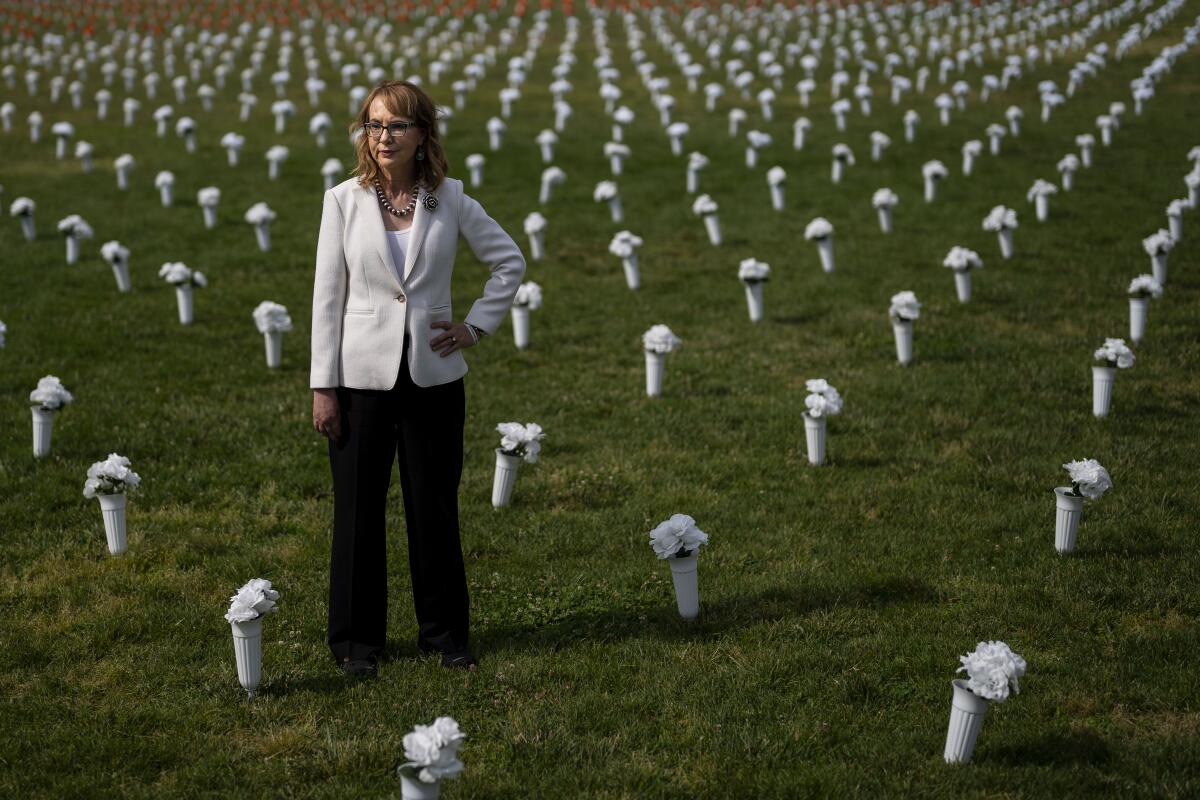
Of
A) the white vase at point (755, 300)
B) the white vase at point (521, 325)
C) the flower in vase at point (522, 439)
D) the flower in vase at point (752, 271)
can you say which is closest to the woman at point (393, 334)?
the flower in vase at point (522, 439)

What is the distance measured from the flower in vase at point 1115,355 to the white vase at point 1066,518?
2794 mm

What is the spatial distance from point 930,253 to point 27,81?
89.8 feet

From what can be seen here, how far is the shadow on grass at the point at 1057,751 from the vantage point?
4.97 metres

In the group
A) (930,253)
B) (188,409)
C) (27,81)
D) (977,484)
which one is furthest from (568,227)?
(27,81)

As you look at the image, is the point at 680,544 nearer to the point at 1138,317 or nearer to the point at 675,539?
the point at 675,539

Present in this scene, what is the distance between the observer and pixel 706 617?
6.39 metres

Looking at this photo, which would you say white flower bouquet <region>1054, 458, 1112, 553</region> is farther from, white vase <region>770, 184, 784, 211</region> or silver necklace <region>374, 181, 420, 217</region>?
white vase <region>770, 184, 784, 211</region>

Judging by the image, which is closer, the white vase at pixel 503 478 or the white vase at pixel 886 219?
the white vase at pixel 503 478

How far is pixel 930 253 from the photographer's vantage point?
50.5ft

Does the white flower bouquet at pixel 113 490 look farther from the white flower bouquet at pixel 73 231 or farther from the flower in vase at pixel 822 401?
the white flower bouquet at pixel 73 231

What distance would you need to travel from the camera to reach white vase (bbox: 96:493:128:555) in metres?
7.07

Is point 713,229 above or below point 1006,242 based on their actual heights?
above

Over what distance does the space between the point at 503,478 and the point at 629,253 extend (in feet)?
21.0

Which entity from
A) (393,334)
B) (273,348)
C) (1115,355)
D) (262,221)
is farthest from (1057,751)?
(262,221)
